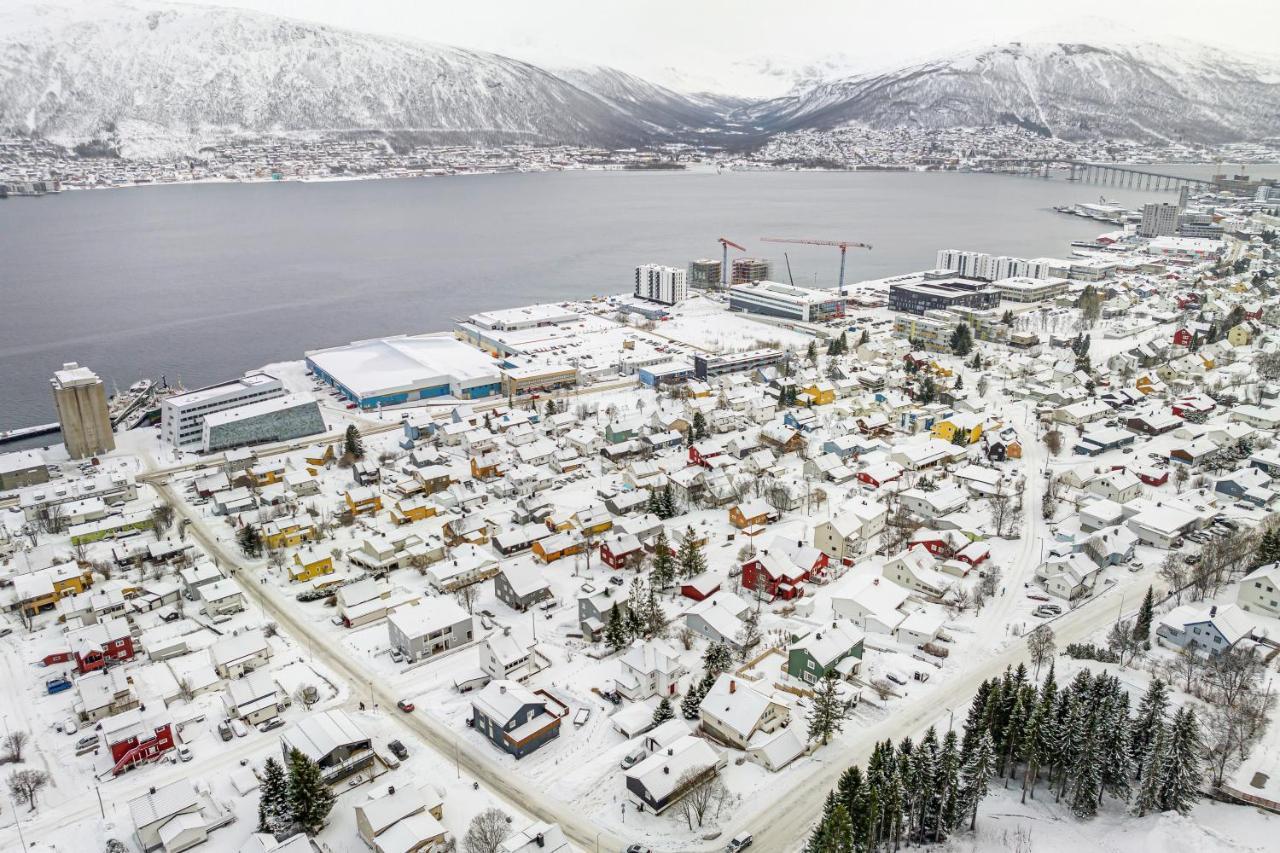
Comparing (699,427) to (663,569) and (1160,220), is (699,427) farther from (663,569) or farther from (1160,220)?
(1160,220)

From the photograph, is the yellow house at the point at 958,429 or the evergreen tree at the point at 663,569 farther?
the yellow house at the point at 958,429

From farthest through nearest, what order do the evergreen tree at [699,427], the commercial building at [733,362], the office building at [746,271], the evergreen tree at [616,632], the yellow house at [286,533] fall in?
the office building at [746,271] < the commercial building at [733,362] < the evergreen tree at [699,427] < the yellow house at [286,533] < the evergreen tree at [616,632]

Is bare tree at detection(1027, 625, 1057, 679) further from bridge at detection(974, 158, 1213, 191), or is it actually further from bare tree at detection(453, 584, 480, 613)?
bridge at detection(974, 158, 1213, 191)

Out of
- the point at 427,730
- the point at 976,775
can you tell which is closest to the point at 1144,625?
the point at 976,775

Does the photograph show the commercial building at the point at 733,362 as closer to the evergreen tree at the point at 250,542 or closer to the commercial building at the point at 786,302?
the commercial building at the point at 786,302

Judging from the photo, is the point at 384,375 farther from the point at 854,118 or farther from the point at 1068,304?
the point at 854,118

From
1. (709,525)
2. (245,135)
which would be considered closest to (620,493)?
(709,525)

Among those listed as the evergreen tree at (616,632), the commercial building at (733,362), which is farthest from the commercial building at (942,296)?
the evergreen tree at (616,632)
